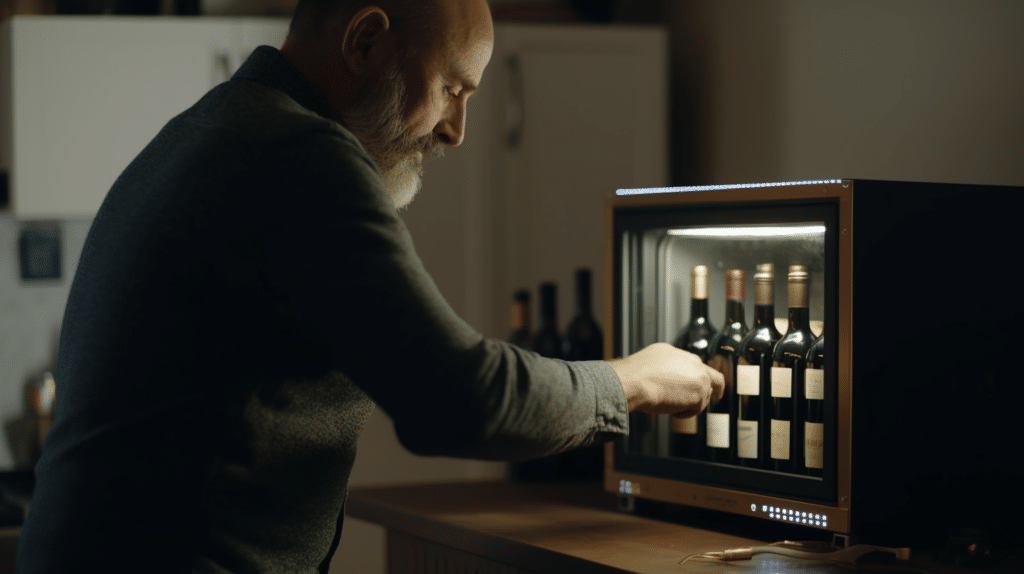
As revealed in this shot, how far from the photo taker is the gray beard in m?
Answer: 1.01

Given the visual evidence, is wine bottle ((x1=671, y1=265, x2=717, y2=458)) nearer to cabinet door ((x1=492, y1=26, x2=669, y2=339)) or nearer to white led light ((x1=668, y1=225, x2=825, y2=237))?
white led light ((x1=668, y1=225, x2=825, y2=237))

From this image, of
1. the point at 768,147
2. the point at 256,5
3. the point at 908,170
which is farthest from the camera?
the point at 256,5

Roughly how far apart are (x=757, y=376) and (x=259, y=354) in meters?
0.68

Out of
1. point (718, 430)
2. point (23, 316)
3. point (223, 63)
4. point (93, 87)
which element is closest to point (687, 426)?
point (718, 430)

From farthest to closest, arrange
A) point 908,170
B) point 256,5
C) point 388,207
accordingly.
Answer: point 256,5 → point 908,170 → point 388,207

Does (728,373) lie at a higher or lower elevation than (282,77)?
lower

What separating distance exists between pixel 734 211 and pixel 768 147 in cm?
91

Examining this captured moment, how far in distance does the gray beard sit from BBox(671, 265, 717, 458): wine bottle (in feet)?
1.53

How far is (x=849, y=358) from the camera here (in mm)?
1147

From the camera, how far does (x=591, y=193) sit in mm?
2393

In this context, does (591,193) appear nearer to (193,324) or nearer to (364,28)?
(364,28)

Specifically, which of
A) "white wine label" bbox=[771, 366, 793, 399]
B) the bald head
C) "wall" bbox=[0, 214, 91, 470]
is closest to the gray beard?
the bald head

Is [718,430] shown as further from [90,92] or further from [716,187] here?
[90,92]

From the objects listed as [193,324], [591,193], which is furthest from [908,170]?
[193,324]
